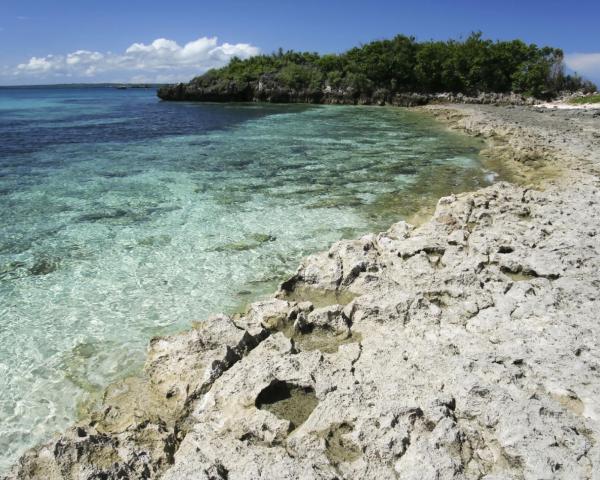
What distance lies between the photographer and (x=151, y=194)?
14.6m

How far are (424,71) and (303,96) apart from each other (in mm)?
18400

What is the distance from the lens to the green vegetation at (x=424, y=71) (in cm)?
5847

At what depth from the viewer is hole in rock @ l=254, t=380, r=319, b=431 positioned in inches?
181

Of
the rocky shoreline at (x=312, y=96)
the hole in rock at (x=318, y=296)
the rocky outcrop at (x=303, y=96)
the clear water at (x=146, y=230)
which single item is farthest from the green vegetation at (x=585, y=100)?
the hole in rock at (x=318, y=296)

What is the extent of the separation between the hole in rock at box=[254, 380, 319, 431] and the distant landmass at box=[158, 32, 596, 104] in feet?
195

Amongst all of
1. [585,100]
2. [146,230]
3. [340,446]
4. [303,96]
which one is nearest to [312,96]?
[303,96]

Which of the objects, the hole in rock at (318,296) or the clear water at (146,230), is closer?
the clear water at (146,230)

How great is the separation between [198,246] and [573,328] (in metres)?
7.66

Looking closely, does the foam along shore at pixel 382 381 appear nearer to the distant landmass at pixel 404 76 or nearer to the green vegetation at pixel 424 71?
the distant landmass at pixel 404 76

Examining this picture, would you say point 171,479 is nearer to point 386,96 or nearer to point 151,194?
point 151,194

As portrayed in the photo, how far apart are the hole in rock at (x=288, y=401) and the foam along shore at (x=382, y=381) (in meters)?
0.02

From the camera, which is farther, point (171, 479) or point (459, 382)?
point (459, 382)

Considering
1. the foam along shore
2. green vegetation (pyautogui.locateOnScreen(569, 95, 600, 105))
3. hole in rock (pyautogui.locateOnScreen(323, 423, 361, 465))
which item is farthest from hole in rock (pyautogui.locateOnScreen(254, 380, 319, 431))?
green vegetation (pyautogui.locateOnScreen(569, 95, 600, 105))

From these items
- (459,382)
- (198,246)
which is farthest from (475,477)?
(198,246)
